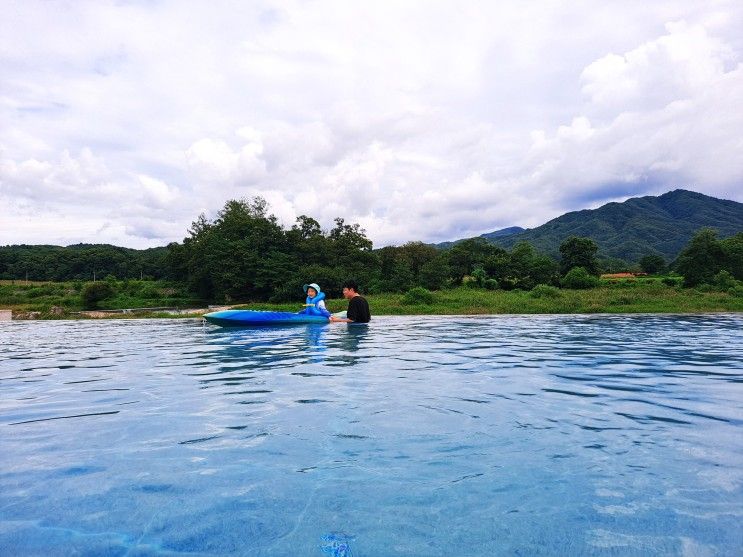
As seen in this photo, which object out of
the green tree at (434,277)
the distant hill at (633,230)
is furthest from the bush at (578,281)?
the distant hill at (633,230)

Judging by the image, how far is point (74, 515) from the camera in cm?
290

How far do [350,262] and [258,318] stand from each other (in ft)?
92.3

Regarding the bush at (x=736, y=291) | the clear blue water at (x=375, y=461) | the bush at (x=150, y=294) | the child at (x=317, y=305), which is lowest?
the clear blue water at (x=375, y=461)

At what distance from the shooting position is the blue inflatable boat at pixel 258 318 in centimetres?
1510

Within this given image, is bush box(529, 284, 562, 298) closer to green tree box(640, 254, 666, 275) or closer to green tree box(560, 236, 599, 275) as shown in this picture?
green tree box(560, 236, 599, 275)

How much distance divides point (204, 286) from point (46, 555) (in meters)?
46.9

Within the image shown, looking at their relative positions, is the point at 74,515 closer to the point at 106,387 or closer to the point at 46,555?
the point at 46,555

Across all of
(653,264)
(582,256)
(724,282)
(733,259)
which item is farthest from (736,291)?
(653,264)

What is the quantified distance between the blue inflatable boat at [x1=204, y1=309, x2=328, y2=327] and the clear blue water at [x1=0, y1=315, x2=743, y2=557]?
7.18 m

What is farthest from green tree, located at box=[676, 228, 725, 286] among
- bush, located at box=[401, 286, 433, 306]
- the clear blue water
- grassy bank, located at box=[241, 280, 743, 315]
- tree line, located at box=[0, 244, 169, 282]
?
tree line, located at box=[0, 244, 169, 282]

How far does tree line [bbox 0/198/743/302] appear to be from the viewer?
37750mm

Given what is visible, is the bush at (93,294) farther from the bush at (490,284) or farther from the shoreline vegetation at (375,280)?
the bush at (490,284)

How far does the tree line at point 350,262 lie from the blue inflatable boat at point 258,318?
21.5 m

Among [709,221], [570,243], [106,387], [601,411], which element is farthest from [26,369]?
[709,221]
